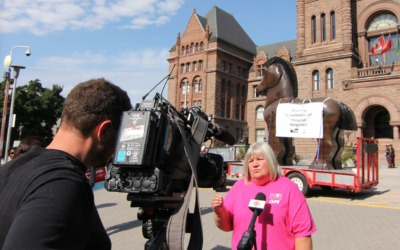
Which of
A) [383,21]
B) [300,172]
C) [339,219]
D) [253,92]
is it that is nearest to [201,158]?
[339,219]

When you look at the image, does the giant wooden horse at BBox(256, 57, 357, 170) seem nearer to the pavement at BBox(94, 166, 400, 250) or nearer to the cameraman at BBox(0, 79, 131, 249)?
the pavement at BBox(94, 166, 400, 250)

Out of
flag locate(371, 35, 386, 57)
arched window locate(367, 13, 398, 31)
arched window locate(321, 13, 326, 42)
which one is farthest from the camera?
arched window locate(321, 13, 326, 42)

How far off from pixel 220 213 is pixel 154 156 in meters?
1.16

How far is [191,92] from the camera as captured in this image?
45625 millimetres

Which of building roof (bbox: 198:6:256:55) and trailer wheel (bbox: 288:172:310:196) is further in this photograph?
building roof (bbox: 198:6:256:55)

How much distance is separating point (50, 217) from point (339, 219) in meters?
7.32

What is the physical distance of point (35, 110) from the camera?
36.9 metres

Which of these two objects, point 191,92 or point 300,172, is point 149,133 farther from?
point 191,92

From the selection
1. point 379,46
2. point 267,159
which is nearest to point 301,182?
point 267,159

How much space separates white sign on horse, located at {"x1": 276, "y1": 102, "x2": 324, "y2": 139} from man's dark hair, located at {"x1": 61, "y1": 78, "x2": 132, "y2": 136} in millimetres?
9863

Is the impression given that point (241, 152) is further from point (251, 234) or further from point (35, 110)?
point (35, 110)

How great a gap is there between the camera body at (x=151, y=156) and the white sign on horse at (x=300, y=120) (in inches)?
360

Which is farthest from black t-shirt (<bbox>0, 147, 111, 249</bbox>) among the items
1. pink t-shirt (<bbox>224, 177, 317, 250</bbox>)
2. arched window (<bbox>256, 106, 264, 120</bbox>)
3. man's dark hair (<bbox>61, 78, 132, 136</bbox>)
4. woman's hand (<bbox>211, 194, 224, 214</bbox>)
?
arched window (<bbox>256, 106, 264, 120</bbox>)

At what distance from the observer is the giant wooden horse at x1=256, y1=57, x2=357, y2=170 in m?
10.1
